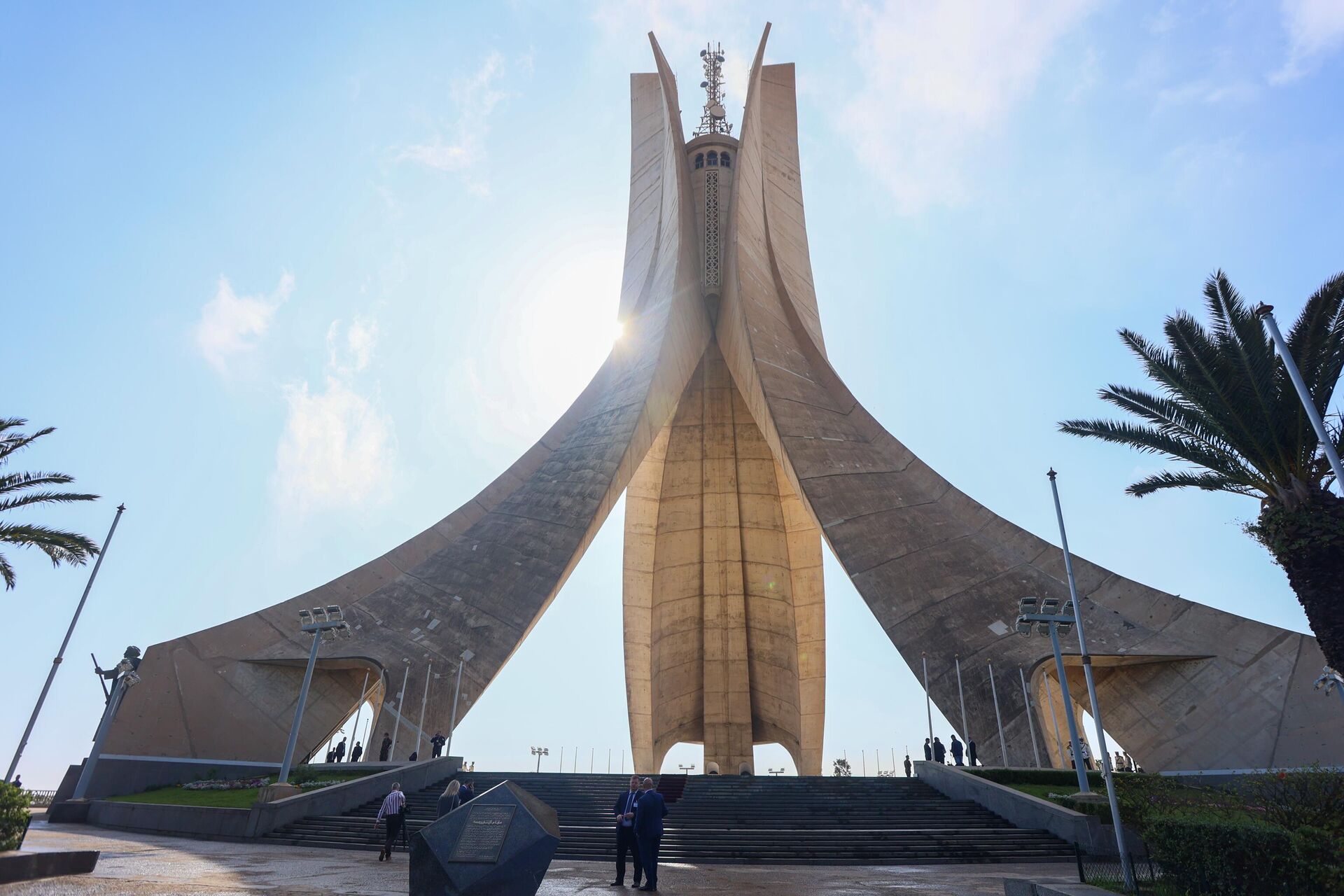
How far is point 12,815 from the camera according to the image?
4.53 metres

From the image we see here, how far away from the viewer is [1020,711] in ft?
38.7

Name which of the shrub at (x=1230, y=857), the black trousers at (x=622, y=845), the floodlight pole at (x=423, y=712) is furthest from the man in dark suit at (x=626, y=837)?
the floodlight pole at (x=423, y=712)

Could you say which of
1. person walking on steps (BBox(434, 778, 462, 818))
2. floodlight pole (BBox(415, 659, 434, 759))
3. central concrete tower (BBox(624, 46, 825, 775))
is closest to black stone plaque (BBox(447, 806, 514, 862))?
person walking on steps (BBox(434, 778, 462, 818))

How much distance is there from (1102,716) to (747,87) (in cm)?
1783

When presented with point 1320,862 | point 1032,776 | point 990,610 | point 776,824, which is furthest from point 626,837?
point 990,610

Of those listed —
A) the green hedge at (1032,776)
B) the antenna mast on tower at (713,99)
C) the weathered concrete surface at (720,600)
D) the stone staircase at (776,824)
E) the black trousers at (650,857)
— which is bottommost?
the black trousers at (650,857)

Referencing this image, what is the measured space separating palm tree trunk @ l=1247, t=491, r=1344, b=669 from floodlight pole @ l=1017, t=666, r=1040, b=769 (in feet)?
14.8

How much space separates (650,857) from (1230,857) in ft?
10.3

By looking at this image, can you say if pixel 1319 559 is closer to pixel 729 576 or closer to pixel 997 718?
pixel 997 718

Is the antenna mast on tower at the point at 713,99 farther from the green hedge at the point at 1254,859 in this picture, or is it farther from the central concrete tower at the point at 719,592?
the green hedge at the point at 1254,859

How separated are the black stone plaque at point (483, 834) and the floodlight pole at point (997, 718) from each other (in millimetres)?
10086

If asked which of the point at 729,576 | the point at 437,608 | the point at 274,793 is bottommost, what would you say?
the point at 274,793

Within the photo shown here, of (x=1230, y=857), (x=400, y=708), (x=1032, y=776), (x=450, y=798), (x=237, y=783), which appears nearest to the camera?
(x=1230, y=857)

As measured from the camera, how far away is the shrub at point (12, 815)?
4461mm
